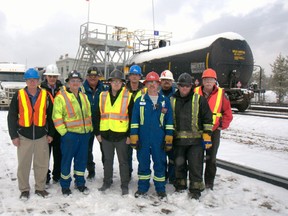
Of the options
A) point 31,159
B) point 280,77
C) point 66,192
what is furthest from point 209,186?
point 280,77

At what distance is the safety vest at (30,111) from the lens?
425 cm

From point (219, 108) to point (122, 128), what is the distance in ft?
5.20

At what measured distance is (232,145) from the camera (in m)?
8.07

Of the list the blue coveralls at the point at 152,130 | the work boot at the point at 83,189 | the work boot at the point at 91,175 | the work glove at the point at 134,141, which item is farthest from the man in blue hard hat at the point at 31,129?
the blue coveralls at the point at 152,130

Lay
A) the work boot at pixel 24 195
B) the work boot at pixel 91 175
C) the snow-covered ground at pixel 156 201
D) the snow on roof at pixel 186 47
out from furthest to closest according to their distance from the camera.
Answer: the snow on roof at pixel 186 47, the work boot at pixel 91 175, the work boot at pixel 24 195, the snow-covered ground at pixel 156 201

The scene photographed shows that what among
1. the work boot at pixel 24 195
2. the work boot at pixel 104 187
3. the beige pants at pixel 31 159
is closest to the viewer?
the work boot at pixel 24 195

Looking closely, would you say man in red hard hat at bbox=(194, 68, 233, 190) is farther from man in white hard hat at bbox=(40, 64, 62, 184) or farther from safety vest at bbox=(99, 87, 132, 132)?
man in white hard hat at bbox=(40, 64, 62, 184)

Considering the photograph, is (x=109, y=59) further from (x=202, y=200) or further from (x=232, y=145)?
(x=202, y=200)

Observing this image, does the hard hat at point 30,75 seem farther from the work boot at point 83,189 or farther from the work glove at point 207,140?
the work glove at point 207,140

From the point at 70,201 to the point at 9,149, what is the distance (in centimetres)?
352

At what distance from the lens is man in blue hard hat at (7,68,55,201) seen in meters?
4.25

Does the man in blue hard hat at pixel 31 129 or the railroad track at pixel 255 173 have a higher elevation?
the man in blue hard hat at pixel 31 129

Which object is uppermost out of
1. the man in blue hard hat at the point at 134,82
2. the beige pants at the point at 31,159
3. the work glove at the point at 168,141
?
the man in blue hard hat at the point at 134,82

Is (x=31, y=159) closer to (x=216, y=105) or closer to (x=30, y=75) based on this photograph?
(x=30, y=75)
